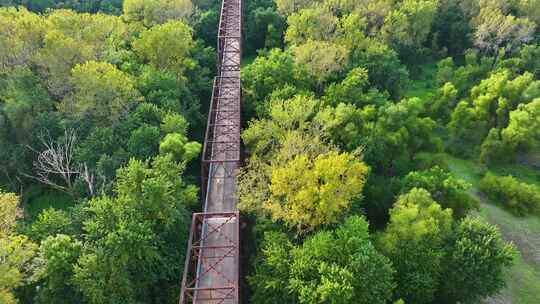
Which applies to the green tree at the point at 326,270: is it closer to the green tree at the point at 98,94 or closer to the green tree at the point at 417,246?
the green tree at the point at 417,246

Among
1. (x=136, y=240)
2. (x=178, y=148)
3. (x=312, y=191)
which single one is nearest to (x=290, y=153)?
(x=312, y=191)

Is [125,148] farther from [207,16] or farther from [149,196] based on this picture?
[207,16]

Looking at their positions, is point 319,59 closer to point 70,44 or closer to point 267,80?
point 267,80

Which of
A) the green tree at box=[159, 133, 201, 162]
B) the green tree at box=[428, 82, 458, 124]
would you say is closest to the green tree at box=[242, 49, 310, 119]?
the green tree at box=[159, 133, 201, 162]

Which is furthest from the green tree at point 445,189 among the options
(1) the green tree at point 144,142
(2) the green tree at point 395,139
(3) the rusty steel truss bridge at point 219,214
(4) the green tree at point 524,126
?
(1) the green tree at point 144,142

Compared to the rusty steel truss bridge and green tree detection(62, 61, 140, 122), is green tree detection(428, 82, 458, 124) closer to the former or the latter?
the rusty steel truss bridge
